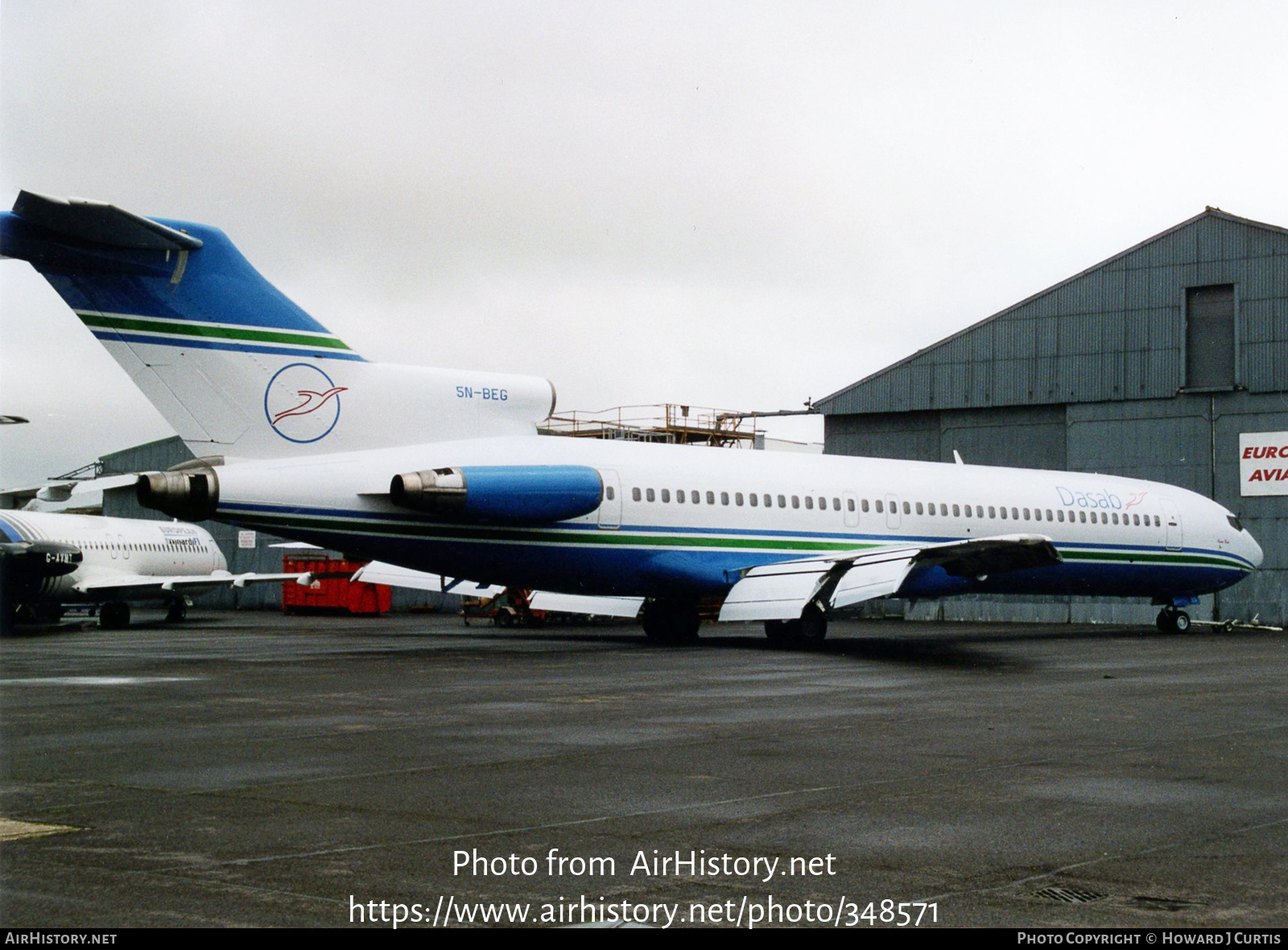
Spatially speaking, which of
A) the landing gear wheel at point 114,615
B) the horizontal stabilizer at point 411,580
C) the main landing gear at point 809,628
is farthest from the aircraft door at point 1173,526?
the landing gear wheel at point 114,615

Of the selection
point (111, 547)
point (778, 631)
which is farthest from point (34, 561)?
point (778, 631)

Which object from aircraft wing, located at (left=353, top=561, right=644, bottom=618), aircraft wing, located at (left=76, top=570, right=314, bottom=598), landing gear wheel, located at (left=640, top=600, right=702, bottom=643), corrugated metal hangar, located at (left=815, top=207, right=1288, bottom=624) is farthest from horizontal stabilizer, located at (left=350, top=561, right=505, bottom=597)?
corrugated metal hangar, located at (left=815, top=207, right=1288, bottom=624)

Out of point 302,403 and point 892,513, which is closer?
point 302,403

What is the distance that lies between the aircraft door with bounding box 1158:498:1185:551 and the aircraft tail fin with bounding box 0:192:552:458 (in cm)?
1806

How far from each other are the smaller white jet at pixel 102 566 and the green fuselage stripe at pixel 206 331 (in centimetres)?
1876

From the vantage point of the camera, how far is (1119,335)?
3866 centimetres

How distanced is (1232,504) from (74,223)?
3205 centimetres

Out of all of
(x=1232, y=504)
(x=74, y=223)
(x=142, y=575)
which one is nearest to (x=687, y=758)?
(x=74, y=223)

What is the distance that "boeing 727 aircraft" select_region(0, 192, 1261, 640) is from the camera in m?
18.7

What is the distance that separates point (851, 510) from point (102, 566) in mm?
25894

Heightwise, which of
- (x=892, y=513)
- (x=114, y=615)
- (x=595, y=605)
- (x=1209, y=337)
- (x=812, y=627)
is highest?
(x=1209, y=337)

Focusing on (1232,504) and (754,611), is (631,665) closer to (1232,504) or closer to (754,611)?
(754,611)

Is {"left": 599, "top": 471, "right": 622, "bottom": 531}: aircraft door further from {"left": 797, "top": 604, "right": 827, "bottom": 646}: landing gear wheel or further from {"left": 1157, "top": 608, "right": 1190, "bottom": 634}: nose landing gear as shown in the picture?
{"left": 1157, "top": 608, "right": 1190, "bottom": 634}: nose landing gear

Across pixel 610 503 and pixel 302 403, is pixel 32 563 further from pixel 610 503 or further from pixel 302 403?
pixel 610 503
